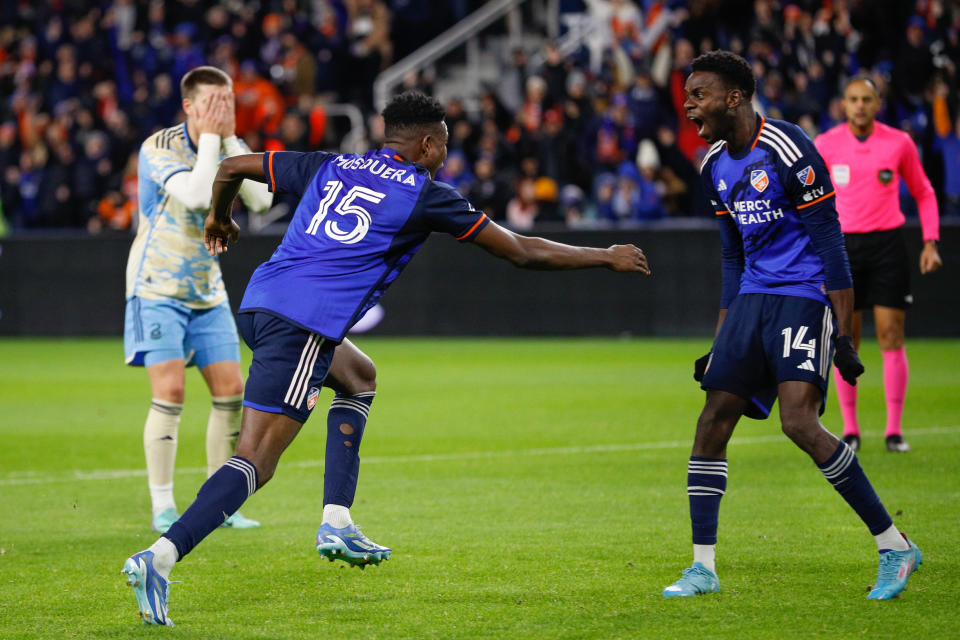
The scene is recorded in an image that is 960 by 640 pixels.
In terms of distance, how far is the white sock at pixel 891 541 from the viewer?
5.47 meters

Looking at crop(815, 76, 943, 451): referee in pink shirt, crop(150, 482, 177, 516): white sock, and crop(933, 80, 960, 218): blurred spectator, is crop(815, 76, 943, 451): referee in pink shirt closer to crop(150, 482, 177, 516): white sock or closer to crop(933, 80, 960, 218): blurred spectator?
crop(150, 482, 177, 516): white sock

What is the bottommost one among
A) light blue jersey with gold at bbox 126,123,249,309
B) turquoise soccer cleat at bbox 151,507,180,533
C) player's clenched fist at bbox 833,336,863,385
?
turquoise soccer cleat at bbox 151,507,180,533

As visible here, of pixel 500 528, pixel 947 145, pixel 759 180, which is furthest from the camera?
pixel 947 145

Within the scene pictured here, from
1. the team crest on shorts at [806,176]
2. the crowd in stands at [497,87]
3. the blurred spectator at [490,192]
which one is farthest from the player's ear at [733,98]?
the blurred spectator at [490,192]

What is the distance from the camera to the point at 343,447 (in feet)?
19.3

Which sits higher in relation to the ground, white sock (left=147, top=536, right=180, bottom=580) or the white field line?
white sock (left=147, top=536, right=180, bottom=580)

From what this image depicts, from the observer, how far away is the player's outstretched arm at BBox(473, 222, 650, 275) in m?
5.24

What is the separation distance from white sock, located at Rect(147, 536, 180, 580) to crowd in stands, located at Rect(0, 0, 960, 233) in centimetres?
1498

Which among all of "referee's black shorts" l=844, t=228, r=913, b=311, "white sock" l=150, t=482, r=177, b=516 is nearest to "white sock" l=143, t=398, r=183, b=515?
"white sock" l=150, t=482, r=177, b=516

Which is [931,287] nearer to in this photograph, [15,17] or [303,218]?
[303,218]

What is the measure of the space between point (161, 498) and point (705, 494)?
3136 millimetres

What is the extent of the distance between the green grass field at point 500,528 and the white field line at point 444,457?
0.13 feet

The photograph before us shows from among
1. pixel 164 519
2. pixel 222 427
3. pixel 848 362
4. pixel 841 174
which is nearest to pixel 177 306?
pixel 222 427

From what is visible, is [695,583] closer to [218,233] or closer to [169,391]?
[218,233]
